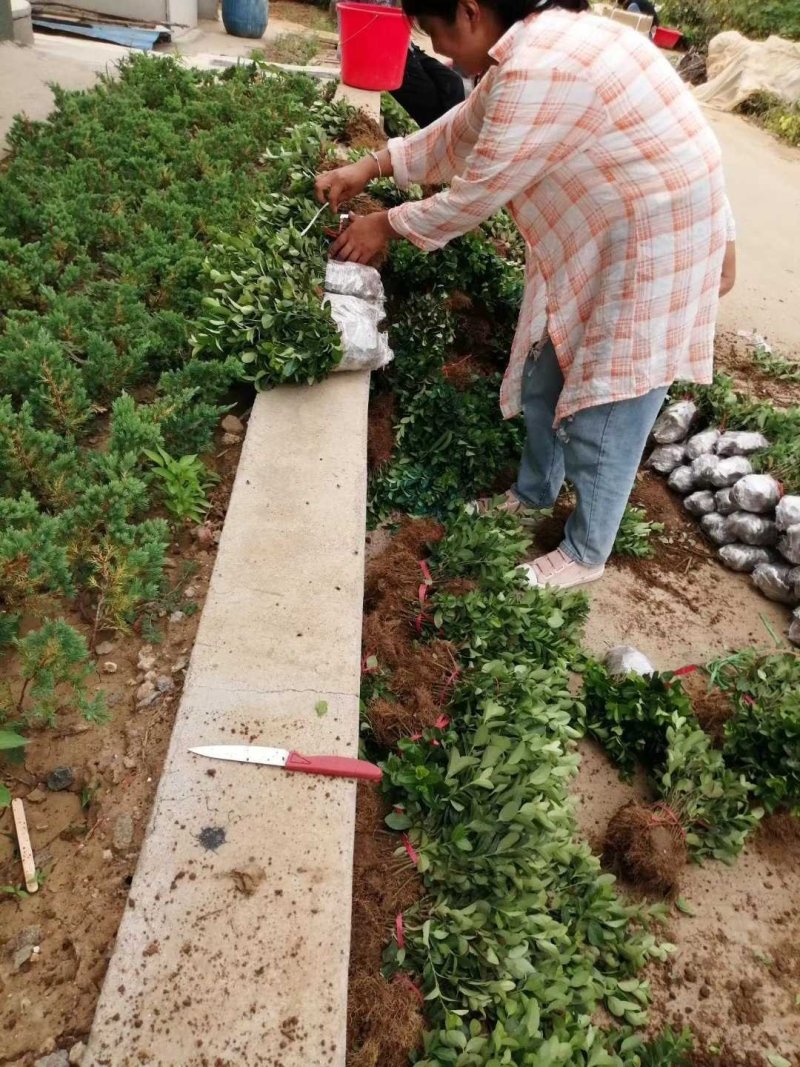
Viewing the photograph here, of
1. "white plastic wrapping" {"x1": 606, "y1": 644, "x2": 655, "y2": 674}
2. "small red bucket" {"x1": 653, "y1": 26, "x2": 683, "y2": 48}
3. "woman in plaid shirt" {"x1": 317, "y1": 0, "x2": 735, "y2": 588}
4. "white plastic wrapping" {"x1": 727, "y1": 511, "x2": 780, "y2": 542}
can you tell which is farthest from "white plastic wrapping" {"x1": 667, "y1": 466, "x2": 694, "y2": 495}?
"small red bucket" {"x1": 653, "y1": 26, "x2": 683, "y2": 48}

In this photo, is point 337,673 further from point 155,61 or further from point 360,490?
point 155,61

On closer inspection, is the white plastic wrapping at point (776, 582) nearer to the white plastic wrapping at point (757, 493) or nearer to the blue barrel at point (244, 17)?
the white plastic wrapping at point (757, 493)

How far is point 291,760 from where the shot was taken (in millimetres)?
1846

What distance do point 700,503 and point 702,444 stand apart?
40cm

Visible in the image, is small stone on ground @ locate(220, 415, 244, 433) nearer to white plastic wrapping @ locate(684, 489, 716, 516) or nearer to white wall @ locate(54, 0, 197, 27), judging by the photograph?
white plastic wrapping @ locate(684, 489, 716, 516)

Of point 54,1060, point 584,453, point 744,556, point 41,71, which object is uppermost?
point 41,71

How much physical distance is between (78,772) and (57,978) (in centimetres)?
46

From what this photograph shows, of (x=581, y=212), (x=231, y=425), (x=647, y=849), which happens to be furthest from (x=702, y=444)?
(x=231, y=425)

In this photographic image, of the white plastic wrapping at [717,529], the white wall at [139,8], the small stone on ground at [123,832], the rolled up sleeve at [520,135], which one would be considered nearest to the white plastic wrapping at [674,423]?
the white plastic wrapping at [717,529]

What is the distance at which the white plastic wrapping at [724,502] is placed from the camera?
3.75 m

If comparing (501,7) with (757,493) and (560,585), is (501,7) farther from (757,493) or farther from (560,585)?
(757,493)

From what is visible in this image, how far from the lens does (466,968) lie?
6.24ft

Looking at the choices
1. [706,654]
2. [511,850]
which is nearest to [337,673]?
[511,850]

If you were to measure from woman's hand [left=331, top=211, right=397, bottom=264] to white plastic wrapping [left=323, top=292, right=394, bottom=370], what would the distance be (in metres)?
0.24
